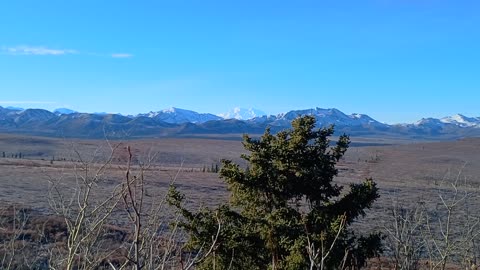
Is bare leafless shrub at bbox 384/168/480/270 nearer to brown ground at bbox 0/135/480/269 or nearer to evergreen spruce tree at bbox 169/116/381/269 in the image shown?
evergreen spruce tree at bbox 169/116/381/269

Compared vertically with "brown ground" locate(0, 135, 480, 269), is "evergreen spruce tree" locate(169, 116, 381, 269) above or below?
above

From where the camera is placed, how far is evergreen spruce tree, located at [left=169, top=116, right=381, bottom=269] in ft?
30.2

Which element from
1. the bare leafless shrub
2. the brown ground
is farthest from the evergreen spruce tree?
the brown ground

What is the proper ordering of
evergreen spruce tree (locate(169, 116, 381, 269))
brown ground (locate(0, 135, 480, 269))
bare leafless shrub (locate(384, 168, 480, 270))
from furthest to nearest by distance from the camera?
brown ground (locate(0, 135, 480, 269))
evergreen spruce tree (locate(169, 116, 381, 269))
bare leafless shrub (locate(384, 168, 480, 270))

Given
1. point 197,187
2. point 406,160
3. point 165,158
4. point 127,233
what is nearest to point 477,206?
point 197,187

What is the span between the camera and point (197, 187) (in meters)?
36.2

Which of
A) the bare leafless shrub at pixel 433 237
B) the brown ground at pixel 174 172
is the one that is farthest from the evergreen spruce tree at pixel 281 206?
the brown ground at pixel 174 172

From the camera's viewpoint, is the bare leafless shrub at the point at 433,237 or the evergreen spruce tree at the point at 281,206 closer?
the bare leafless shrub at the point at 433,237

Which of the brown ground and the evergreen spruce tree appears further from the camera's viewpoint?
the brown ground

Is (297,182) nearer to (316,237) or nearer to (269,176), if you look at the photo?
(269,176)

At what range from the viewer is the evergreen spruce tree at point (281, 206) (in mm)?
9195

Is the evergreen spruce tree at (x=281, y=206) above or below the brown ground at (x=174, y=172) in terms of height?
above

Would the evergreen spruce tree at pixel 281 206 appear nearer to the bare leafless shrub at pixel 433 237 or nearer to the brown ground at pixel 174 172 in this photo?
the bare leafless shrub at pixel 433 237

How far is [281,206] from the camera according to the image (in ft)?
32.5
